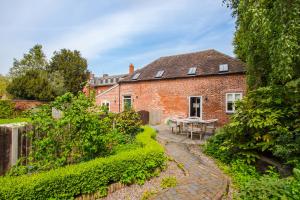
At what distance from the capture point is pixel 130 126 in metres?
7.64

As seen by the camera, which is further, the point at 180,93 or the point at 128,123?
the point at 180,93

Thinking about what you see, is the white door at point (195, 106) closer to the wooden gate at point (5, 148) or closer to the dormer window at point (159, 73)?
the dormer window at point (159, 73)

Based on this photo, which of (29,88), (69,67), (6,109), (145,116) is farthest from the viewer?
(69,67)

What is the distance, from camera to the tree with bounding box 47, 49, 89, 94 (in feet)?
104

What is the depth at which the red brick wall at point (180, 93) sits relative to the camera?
13.5m

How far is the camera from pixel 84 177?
11.7 ft

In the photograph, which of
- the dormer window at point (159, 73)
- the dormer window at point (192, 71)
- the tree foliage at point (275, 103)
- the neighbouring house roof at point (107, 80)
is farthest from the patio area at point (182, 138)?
the neighbouring house roof at point (107, 80)

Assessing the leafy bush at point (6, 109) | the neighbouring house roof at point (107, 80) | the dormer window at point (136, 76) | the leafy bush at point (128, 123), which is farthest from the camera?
the neighbouring house roof at point (107, 80)

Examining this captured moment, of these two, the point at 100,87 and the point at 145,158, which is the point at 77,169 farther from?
the point at 100,87

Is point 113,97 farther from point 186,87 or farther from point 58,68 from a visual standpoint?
A: point 58,68

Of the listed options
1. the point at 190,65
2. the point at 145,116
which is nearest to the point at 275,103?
the point at 190,65

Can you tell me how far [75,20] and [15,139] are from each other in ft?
22.0

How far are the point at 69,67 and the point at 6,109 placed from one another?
16911 mm

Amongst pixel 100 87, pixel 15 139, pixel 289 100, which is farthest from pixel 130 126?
pixel 100 87
